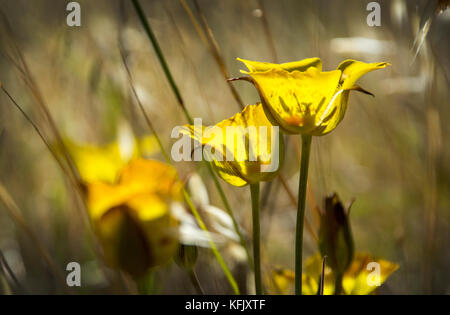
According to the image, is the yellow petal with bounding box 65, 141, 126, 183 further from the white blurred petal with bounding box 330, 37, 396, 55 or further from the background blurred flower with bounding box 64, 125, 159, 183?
the white blurred petal with bounding box 330, 37, 396, 55

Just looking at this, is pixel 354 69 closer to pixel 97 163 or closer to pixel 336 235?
pixel 336 235

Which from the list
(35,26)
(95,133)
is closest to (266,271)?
(95,133)

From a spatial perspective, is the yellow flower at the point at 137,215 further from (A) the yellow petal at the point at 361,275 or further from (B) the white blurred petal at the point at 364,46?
(B) the white blurred petal at the point at 364,46

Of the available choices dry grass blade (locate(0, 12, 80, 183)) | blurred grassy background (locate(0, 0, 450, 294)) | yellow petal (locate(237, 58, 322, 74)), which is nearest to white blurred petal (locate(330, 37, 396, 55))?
blurred grassy background (locate(0, 0, 450, 294))
